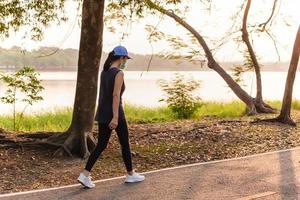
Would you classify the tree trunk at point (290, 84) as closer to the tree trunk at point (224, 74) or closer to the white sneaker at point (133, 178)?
the tree trunk at point (224, 74)

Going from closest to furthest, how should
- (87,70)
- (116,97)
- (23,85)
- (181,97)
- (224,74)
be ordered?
(116,97) < (87,70) < (23,85) < (181,97) < (224,74)

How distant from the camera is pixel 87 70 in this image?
1004 centimetres

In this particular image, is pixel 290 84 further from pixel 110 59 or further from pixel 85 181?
pixel 85 181

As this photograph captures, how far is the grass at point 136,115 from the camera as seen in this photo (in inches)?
709

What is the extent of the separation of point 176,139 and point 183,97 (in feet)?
29.8

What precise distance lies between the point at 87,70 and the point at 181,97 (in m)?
11.2

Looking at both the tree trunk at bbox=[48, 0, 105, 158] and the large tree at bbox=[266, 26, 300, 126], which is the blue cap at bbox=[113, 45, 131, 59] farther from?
the large tree at bbox=[266, 26, 300, 126]

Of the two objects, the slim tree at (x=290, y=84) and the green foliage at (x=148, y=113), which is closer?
the slim tree at (x=290, y=84)

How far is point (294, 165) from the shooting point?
8812 millimetres

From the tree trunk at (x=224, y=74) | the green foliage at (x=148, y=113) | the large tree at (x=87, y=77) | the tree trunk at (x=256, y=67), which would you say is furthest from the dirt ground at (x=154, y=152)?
the tree trunk at (x=224, y=74)

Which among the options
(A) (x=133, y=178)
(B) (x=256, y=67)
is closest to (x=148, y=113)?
(B) (x=256, y=67)

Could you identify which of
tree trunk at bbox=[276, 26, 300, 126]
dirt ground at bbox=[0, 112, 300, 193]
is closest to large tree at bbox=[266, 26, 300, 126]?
tree trunk at bbox=[276, 26, 300, 126]

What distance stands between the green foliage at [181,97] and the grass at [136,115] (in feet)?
1.02

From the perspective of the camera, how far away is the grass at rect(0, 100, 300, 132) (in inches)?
709
